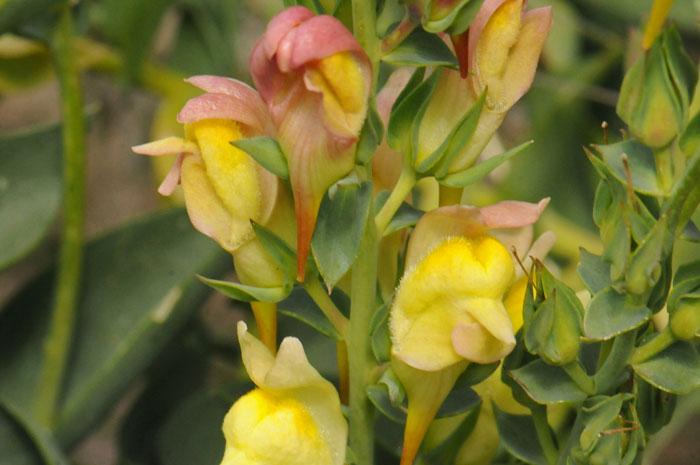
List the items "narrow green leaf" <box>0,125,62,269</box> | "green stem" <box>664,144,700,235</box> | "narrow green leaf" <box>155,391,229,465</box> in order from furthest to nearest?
"narrow green leaf" <box>0,125,62,269</box>
"narrow green leaf" <box>155,391,229,465</box>
"green stem" <box>664,144,700,235</box>

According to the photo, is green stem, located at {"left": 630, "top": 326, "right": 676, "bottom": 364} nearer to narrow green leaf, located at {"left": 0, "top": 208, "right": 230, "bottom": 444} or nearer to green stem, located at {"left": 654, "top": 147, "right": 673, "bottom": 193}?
green stem, located at {"left": 654, "top": 147, "right": 673, "bottom": 193}

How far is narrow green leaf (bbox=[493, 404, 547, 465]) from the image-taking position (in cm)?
29

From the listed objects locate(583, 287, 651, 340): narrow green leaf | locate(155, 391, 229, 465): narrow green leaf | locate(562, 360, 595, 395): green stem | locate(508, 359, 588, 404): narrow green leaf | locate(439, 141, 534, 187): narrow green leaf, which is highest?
locate(439, 141, 534, 187): narrow green leaf

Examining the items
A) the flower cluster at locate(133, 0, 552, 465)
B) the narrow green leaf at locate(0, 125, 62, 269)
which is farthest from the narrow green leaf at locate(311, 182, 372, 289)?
the narrow green leaf at locate(0, 125, 62, 269)

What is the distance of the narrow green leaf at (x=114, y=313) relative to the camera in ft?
1.49

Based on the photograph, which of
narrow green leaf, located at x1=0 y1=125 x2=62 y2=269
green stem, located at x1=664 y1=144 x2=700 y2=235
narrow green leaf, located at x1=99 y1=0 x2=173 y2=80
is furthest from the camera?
narrow green leaf, located at x1=99 y1=0 x2=173 y2=80

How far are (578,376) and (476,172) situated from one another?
0.06m

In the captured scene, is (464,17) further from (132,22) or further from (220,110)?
(132,22)

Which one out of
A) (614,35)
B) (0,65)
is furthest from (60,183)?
(614,35)

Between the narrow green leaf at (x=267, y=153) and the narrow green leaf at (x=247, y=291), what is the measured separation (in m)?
0.03

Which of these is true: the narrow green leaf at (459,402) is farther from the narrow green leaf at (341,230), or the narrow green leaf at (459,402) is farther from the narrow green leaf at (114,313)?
the narrow green leaf at (114,313)

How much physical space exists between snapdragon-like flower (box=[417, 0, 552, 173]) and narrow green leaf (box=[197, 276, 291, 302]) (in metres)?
0.06

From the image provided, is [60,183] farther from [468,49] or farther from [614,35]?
[614,35]

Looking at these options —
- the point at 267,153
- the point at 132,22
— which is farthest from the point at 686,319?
the point at 132,22
